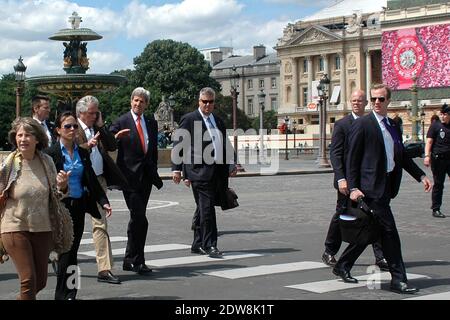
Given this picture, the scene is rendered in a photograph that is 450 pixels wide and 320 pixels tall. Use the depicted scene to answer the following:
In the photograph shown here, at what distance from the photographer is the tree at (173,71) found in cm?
10912

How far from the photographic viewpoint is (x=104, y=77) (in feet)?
108

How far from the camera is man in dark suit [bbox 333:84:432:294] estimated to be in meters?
8.24

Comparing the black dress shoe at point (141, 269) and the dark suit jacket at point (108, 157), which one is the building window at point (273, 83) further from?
the dark suit jacket at point (108, 157)

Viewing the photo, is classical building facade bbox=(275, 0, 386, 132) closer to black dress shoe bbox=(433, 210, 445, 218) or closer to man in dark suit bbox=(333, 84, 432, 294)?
black dress shoe bbox=(433, 210, 445, 218)

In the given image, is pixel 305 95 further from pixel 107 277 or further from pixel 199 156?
pixel 107 277

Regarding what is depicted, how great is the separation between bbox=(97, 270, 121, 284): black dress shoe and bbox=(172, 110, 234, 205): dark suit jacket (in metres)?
2.25

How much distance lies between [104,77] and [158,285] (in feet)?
81.1

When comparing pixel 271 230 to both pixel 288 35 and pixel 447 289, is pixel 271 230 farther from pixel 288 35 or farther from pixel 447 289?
pixel 288 35

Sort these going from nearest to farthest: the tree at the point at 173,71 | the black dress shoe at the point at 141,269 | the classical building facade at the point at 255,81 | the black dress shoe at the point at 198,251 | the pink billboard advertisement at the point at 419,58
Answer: the black dress shoe at the point at 141,269
the black dress shoe at the point at 198,251
the pink billboard advertisement at the point at 419,58
the tree at the point at 173,71
the classical building facade at the point at 255,81

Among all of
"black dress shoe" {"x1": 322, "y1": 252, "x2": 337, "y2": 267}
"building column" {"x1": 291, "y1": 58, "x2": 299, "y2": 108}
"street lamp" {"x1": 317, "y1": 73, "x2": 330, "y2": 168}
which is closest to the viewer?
"black dress shoe" {"x1": 322, "y1": 252, "x2": 337, "y2": 267}

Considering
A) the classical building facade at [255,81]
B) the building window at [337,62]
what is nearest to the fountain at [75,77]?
the building window at [337,62]

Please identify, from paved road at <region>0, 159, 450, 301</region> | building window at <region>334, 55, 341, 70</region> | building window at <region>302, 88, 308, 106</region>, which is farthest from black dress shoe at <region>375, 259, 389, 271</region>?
building window at <region>302, 88, 308, 106</region>

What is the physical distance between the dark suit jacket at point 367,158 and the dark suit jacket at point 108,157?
219 centimetres

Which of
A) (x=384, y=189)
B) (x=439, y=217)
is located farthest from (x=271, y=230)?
(x=384, y=189)
